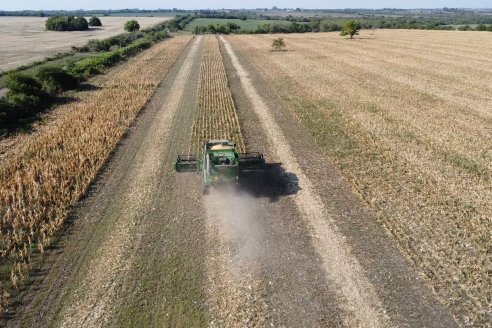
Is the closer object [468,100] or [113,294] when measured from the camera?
[113,294]

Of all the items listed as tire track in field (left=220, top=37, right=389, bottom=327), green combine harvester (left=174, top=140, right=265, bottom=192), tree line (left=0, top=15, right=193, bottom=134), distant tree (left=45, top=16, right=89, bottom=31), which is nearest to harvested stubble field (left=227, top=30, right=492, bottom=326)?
tire track in field (left=220, top=37, right=389, bottom=327)

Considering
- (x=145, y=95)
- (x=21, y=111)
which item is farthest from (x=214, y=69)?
(x=21, y=111)

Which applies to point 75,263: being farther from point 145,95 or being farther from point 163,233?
point 145,95

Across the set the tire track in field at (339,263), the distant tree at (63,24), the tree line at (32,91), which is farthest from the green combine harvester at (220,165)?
the distant tree at (63,24)

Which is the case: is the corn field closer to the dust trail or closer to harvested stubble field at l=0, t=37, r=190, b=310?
harvested stubble field at l=0, t=37, r=190, b=310

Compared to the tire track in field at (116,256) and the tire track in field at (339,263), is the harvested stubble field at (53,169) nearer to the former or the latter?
the tire track in field at (116,256)

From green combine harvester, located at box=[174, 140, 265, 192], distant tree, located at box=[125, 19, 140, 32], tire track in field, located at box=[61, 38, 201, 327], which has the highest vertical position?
distant tree, located at box=[125, 19, 140, 32]
